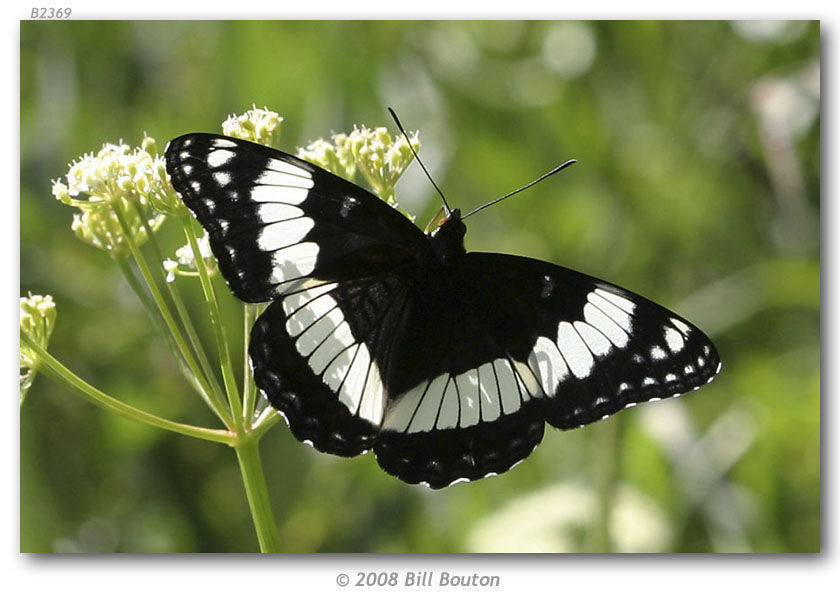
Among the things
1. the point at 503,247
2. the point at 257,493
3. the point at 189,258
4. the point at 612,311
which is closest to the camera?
the point at 257,493

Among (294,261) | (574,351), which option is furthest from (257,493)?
(574,351)

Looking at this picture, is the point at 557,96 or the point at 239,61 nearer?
the point at 239,61

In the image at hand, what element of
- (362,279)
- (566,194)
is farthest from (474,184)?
(362,279)

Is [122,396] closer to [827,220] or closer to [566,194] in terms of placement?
[566,194]

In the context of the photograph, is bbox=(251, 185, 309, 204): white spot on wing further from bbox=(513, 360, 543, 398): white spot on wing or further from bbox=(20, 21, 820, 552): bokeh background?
bbox=(20, 21, 820, 552): bokeh background

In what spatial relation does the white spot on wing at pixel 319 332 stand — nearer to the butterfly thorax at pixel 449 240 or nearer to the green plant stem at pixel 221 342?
the green plant stem at pixel 221 342

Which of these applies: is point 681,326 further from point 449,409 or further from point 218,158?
point 218,158
